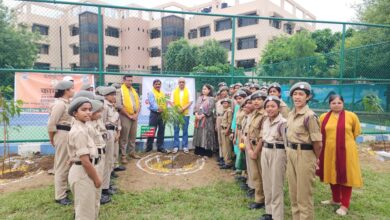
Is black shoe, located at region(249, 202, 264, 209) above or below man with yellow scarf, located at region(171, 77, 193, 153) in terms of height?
below

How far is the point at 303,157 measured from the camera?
3.30 meters

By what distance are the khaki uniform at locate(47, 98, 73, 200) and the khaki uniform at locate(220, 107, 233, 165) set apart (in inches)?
115

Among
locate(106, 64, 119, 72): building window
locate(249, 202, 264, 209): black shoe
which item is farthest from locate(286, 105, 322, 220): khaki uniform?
locate(106, 64, 119, 72): building window

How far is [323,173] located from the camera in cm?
434

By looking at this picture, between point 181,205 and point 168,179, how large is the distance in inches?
45.4

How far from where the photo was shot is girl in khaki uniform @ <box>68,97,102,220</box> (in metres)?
2.88

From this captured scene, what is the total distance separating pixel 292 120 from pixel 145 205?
236 centimetres

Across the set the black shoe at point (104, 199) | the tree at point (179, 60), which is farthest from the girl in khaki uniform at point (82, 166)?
the tree at point (179, 60)

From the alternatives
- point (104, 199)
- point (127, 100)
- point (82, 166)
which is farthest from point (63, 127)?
point (127, 100)

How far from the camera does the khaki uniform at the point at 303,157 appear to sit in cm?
330

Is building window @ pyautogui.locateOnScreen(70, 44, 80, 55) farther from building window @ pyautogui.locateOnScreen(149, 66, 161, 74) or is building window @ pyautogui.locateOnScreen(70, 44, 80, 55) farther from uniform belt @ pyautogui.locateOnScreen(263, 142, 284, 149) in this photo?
uniform belt @ pyautogui.locateOnScreen(263, 142, 284, 149)

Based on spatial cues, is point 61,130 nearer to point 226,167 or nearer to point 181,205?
point 181,205

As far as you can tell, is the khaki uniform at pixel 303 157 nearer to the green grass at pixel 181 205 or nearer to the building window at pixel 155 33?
the green grass at pixel 181 205

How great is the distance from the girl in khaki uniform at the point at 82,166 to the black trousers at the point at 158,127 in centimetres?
377
